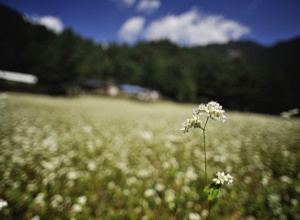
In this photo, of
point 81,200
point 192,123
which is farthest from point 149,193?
point 192,123

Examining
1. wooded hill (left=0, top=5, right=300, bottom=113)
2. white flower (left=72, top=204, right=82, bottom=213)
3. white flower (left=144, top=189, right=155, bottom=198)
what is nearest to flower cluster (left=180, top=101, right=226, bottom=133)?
white flower (left=144, top=189, right=155, bottom=198)

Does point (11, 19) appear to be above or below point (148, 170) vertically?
above

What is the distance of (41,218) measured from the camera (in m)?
2.90

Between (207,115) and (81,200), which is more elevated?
(207,115)

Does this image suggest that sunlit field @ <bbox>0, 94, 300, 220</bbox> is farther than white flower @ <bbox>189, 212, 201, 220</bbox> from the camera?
Yes

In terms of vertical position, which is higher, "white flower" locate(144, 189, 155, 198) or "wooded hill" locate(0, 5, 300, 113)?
"wooded hill" locate(0, 5, 300, 113)

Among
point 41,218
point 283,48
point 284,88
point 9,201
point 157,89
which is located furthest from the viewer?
point 283,48

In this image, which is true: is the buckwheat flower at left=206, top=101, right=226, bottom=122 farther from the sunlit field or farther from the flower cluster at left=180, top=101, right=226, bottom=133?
the sunlit field

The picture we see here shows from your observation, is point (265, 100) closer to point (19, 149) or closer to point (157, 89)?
point (157, 89)

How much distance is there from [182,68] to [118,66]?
31.5 metres

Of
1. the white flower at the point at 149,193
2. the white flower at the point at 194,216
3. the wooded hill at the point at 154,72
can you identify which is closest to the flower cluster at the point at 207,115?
the white flower at the point at 194,216

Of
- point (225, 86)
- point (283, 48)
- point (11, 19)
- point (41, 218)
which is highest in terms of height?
point (283, 48)

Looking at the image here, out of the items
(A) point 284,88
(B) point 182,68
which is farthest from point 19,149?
(A) point 284,88

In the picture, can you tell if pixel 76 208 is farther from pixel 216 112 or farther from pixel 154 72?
pixel 154 72
